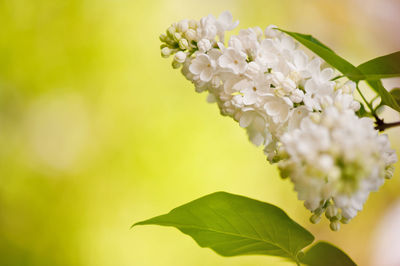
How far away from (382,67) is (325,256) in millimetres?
194

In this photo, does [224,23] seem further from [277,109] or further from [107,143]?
[107,143]

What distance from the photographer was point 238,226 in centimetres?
38

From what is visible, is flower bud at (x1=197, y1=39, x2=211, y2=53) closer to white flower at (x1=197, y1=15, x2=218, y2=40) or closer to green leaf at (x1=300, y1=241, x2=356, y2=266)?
white flower at (x1=197, y1=15, x2=218, y2=40)

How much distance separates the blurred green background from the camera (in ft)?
4.61

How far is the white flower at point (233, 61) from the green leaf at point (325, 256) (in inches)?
7.7

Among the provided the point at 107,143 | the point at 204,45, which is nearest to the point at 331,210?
the point at 204,45

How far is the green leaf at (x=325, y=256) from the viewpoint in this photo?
409 mm

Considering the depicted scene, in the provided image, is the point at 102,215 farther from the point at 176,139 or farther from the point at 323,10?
the point at 323,10

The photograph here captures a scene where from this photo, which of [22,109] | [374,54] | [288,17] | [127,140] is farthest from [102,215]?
[374,54]

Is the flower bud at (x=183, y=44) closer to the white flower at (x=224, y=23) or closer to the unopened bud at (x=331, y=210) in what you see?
the white flower at (x=224, y=23)

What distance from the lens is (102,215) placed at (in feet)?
4.66

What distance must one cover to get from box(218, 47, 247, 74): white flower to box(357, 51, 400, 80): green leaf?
0.10 metres

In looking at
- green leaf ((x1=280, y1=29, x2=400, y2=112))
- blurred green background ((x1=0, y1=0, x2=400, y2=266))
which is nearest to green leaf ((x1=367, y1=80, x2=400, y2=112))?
green leaf ((x1=280, y1=29, x2=400, y2=112))

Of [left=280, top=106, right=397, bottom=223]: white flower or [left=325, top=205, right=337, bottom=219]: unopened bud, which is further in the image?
[left=325, top=205, right=337, bottom=219]: unopened bud
